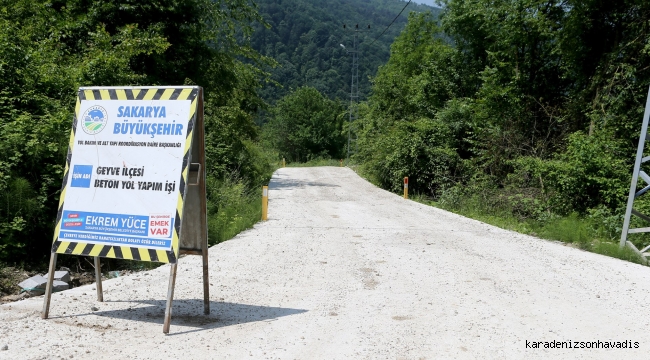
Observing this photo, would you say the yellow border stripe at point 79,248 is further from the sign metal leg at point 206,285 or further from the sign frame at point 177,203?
the sign metal leg at point 206,285

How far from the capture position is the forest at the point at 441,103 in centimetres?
1024

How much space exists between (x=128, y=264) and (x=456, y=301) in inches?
227

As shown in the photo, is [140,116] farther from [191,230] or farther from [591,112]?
[591,112]

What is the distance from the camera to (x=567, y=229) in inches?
488

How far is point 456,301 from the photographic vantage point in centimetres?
669

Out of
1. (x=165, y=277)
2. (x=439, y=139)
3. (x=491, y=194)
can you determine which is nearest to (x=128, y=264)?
(x=165, y=277)

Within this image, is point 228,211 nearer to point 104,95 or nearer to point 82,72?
point 82,72

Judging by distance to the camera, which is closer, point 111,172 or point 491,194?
point 111,172

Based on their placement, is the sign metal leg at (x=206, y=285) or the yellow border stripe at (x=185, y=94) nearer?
the yellow border stripe at (x=185, y=94)

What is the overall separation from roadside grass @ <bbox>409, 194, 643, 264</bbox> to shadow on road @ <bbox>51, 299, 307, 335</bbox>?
7432mm

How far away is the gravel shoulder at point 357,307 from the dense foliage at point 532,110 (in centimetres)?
478

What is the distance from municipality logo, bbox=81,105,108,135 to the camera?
234 inches

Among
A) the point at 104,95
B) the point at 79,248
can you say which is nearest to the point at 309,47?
the point at 104,95

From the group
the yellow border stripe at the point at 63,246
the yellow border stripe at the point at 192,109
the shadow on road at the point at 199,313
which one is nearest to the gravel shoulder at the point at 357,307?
the shadow on road at the point at 199,313
